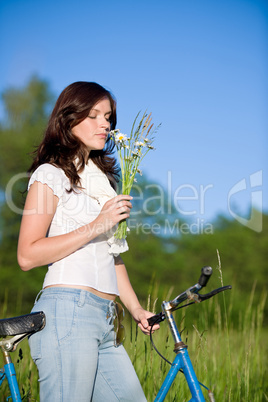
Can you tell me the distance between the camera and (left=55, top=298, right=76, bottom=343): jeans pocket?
1.88 metres

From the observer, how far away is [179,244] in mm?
28625

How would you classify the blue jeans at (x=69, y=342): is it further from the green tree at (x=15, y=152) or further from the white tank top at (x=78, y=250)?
the green tree at (x=15, y=152)

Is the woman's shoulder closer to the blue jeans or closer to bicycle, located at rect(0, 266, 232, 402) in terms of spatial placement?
the blue jeans

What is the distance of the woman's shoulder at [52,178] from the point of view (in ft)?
6.63

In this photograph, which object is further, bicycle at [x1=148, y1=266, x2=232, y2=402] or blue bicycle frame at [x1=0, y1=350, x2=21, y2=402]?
Answer: blue bicycle frame at [x1=0, y1=350, x2=21, y2=402]

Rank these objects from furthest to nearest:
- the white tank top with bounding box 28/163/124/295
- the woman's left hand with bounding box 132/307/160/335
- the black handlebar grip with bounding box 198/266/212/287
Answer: the woman's left hand with bounding box 132/307/160/335 < the white tank top with bounding box 28/163/124/295 < the black handlebar grip with bounding box 198/266/212/287

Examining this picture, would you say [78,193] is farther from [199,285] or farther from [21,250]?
[199,285]

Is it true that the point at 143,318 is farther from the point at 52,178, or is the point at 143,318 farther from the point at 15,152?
the point at 15,152

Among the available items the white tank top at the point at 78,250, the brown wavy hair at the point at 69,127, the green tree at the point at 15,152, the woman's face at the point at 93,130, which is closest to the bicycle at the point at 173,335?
the white tank top at the point at 78,250

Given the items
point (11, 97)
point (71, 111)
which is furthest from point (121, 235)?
point (11, 97)

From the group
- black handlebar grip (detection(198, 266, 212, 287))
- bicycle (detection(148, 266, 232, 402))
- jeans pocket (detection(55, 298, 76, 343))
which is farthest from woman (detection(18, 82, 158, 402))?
black handlebar grip (detection(198, 266, 212, 287))

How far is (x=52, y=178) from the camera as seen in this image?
6.70 feet

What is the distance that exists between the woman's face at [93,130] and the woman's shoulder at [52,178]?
0.26 metres

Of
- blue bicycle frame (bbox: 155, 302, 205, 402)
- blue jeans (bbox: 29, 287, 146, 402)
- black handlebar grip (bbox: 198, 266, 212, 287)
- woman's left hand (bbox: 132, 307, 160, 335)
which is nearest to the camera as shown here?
black handlebar grip (bbox: 198, 266, 212, 287)
